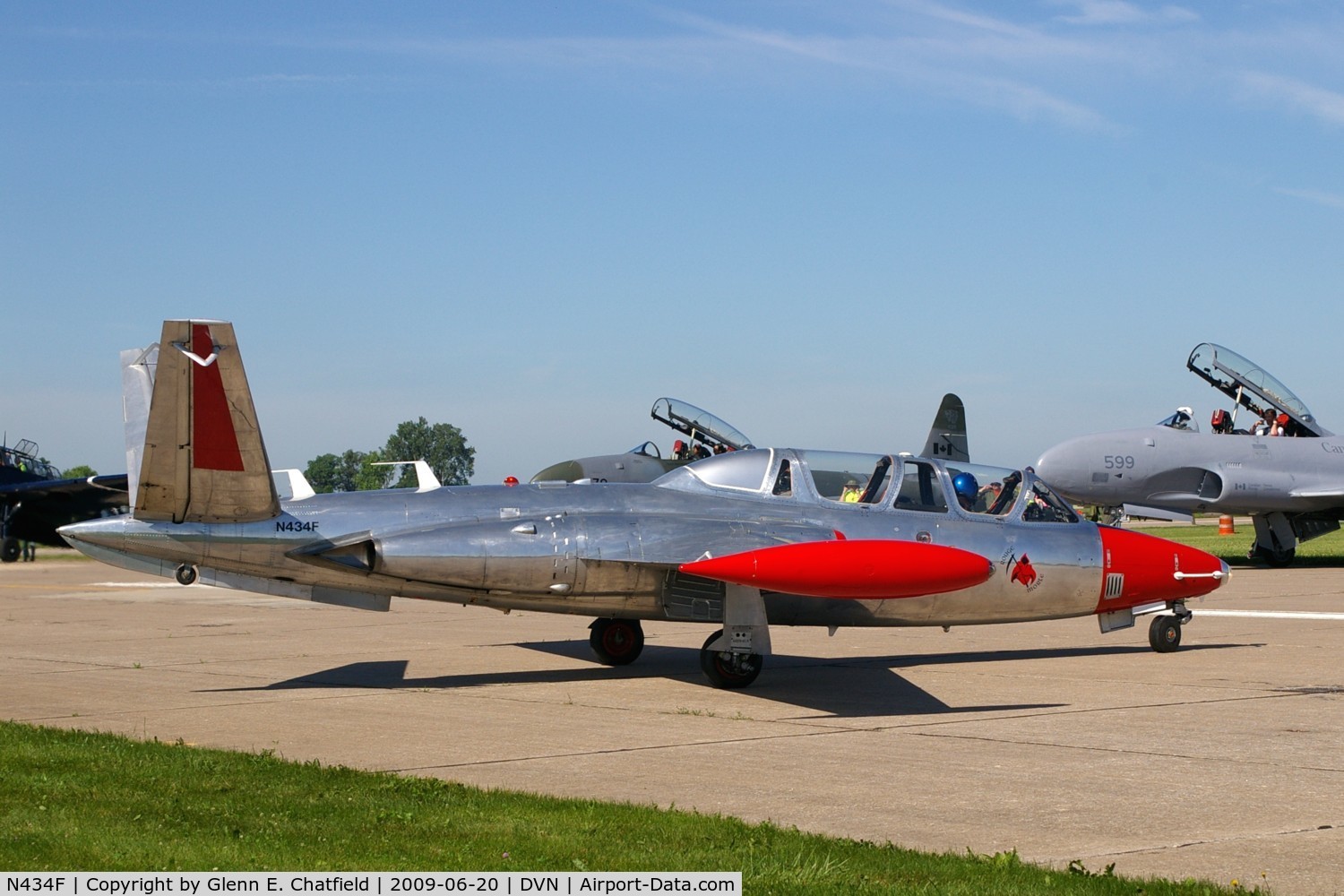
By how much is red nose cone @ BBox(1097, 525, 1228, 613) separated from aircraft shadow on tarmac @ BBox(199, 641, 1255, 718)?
1.00m

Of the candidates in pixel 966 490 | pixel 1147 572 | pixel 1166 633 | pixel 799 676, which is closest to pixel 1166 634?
pixel 1166 633

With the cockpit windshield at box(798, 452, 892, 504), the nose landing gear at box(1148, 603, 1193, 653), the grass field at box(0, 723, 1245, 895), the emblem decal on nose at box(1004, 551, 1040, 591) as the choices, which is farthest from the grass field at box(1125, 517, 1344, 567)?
the grass field at box(0, 723, 1245, 895)

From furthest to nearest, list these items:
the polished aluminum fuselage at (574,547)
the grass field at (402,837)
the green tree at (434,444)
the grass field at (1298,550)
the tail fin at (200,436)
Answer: the green tree at (434,444) → the grass field at (1298,550) → the polished aluminum fuselage at (574,547) → the tail fin at (200,436) → the grass field at (402,837)

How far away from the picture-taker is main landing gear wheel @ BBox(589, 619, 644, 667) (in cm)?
1459

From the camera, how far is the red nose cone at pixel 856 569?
10.9m

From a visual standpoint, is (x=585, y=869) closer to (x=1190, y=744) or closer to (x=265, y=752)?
(x=265, y=752)

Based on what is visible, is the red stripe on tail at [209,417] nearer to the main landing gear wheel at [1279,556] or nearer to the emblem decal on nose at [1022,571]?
the emblem decal on nose at [1022,571]

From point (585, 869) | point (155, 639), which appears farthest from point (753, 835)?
point (155, 639)

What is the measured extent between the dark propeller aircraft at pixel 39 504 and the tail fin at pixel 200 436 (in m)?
31.1

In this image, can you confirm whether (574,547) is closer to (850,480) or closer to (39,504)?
(850,480)

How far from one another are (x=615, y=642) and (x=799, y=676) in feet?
6.97

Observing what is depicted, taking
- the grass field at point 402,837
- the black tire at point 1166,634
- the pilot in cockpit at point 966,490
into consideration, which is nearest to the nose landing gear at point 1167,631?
the black tire at point 1166,634

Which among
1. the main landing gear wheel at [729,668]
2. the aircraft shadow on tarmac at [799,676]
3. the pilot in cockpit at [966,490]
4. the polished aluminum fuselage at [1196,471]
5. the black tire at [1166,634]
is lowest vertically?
the aircraft shadow on tarmac at [799,676]

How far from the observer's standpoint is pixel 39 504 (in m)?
42.1
